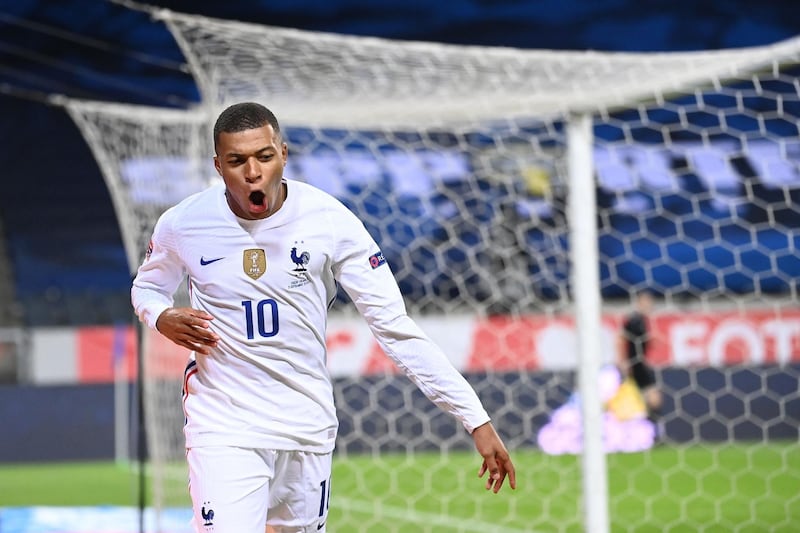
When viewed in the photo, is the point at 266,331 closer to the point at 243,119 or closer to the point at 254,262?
the point at 254,262

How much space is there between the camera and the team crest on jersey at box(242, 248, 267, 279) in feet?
9.56

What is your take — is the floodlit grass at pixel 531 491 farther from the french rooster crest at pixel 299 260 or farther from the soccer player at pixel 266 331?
the french rooster crest at pixel 299 260

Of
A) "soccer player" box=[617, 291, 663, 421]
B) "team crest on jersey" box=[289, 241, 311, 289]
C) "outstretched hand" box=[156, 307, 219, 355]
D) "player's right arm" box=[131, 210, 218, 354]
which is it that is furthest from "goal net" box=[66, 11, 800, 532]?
"outstretched hand" box=[156, 307, 219, 355]

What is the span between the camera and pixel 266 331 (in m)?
2.92

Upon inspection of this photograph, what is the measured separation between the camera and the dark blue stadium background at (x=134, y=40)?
49.3ft

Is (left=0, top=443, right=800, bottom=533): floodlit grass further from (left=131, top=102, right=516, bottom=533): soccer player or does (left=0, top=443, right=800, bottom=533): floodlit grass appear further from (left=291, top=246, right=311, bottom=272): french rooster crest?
(left=291, top=246, right=311, bottom=272): french rooster crest

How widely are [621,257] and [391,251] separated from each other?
3139mm

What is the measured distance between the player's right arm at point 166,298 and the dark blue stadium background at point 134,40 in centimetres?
1210

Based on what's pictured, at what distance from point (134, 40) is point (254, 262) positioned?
13.7 metres

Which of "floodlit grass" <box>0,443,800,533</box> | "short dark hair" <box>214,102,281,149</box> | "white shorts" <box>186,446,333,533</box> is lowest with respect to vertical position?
"floodlit grass" <box>0,443,800,533</box>

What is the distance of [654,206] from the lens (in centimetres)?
1411

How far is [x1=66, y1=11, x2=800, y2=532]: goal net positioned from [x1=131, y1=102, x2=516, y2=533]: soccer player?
2.16 meters

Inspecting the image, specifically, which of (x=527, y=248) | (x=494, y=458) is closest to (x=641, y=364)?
(x=527, y=248)

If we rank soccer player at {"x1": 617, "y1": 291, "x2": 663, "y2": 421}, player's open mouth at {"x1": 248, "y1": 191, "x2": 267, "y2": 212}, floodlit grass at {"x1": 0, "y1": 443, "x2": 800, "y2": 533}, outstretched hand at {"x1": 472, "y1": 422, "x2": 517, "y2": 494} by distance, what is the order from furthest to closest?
soccer player at {"x1": 617, "y1": 291, "x2": 663, "y2": 421} → floodlit grass at {"x1": 0, "y1": 443, "x2": 800, "y2": 533} → player's open mouth at {"x1": 248, "y1": 191, "x2": 267, "y2": 212} → outstretched hand at {"x1": 472, "y1": 422, "x2": 517, "y2": 494}
